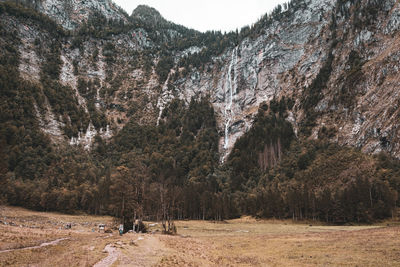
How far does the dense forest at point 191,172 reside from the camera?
81.2 meters

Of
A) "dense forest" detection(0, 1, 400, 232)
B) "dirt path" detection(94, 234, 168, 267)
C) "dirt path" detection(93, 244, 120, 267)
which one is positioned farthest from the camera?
Result: "dense forest" detection(0, 1, 400, 232)

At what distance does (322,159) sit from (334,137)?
19.6 m

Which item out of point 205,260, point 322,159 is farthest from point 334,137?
point 205,260

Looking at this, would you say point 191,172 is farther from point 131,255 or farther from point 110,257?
point 110,257

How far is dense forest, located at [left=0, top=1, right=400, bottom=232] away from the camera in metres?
81.2

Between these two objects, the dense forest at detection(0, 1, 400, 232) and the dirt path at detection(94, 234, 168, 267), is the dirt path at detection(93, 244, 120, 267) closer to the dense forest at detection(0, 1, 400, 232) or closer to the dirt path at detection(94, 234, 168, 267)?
the dirt path at detection(94, 234, 168, 267)

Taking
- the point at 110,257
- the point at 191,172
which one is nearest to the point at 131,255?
the point at 110,257

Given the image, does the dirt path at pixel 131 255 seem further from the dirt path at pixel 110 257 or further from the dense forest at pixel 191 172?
the dense forest at pixel 191 172

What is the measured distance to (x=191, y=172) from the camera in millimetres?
172000

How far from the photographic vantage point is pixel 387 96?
11431cm

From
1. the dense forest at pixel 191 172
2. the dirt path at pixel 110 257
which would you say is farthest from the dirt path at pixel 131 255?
the dense forest at pixel 191 172

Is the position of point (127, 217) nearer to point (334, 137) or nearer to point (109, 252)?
point (109, 252)

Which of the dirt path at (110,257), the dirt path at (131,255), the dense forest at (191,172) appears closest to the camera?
the dirt path at (110,257)

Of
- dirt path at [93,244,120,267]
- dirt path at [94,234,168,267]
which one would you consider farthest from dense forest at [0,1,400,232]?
dirt path at [93,244,120,267]
